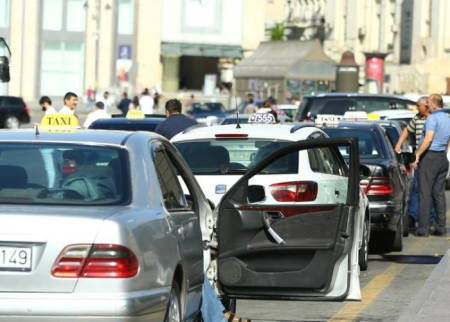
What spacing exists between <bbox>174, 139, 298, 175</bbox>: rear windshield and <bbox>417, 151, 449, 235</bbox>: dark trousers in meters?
5.27

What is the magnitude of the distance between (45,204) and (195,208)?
1.82m

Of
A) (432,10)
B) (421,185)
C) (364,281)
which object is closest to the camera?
(364,281)

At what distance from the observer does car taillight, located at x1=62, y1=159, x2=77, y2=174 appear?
8.16m

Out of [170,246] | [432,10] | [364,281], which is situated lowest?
[364,281]

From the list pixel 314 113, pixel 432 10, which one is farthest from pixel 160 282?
pixel 432 10

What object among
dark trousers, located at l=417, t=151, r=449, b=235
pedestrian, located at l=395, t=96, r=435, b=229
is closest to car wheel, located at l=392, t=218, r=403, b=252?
dark trousers, located at l=417, t=151, r=449, b=235

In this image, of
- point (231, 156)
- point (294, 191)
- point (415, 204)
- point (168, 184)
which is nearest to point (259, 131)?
point (231, 156)

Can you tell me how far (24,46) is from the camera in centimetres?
7231

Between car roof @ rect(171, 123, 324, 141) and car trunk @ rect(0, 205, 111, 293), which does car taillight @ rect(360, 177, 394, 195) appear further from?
car trunk @ rect(0, 205, 111, 293)

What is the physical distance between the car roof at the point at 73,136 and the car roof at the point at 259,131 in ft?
14.5

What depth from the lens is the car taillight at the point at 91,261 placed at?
731cm

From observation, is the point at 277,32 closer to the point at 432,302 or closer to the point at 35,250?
the point at 432,302

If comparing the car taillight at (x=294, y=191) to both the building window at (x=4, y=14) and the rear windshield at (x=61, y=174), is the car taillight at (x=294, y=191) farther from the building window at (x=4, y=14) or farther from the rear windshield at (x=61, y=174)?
the building window at (x=4, y=14)

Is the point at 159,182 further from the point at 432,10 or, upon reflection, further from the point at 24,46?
the point at 432,10
